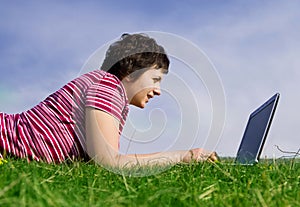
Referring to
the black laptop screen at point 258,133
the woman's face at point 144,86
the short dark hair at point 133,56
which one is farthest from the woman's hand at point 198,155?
the short dark hair at point 133,56

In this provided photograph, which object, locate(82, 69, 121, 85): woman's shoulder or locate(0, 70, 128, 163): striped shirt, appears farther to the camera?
locate(0, 70, 128, 163): striped shirt

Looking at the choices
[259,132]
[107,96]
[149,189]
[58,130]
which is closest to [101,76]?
[107,96]

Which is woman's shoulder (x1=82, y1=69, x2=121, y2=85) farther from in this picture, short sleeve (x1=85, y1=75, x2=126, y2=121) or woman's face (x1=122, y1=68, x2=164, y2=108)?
woman's face (x1=122, y1=68, x2=164, y2=108)

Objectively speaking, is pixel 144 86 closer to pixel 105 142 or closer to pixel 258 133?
pixel 105 142

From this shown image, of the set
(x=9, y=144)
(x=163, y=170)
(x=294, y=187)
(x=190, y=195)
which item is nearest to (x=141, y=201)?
(x=190, y=195)

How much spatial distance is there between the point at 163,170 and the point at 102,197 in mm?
1320

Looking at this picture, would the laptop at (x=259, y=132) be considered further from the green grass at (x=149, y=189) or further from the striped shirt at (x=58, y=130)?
the striped shirt at (x=58, y=130)

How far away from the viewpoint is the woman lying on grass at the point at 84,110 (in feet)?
11.8

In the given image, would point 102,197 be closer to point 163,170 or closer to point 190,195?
point 190,195

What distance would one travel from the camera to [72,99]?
148 inches

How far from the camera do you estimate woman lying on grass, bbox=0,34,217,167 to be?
360 cm

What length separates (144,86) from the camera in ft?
12.1

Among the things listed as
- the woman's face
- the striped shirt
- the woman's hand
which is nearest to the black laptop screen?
the woman's hand

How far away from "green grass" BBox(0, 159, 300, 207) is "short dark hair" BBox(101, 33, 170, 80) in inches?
29.6
